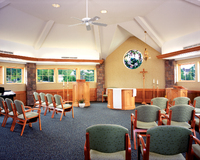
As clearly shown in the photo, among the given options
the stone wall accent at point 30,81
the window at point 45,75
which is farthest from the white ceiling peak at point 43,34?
the window at point 45,75

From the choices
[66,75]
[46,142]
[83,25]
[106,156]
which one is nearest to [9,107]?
[46,142]

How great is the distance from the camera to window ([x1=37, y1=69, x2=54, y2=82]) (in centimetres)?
950

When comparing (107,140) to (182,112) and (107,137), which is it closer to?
(107,137)

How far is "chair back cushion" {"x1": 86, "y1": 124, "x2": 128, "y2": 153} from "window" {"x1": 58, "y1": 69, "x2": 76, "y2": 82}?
8.54 metres

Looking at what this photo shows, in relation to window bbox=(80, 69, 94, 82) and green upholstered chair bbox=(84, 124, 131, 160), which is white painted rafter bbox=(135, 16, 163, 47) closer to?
window bbox=(80, 69, 94, 82)

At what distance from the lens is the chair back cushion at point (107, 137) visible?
165 cm

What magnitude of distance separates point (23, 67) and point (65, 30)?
12.2 ft

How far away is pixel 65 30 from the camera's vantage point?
8016 millimetres

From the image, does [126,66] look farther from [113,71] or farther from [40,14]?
[40,14]

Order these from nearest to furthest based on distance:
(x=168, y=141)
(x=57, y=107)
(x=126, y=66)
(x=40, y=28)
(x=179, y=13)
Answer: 1. (x=168, y=141)
2. (x=57, y=107)
3. (x=179, y=13)
4. (x=40, y=28)
5. (x=126, y=66)

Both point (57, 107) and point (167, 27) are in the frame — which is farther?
point (167, 27)

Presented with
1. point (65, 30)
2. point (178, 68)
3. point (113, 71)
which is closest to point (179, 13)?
point (178, 68)

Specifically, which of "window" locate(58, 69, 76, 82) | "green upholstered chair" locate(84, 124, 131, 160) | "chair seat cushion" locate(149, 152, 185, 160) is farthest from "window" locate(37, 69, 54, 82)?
"chair seat cushion" locate(149, 152, 185, 160)

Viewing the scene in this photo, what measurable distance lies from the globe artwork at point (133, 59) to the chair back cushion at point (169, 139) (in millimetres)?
8061
